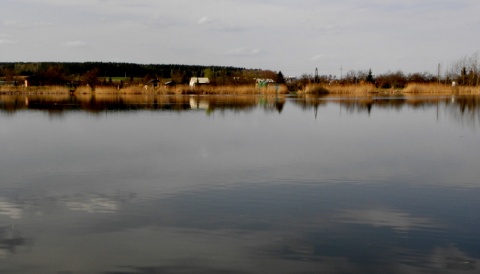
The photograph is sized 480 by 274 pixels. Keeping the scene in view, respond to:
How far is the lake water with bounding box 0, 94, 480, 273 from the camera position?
367 centimetres

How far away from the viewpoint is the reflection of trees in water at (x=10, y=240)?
3876 mm

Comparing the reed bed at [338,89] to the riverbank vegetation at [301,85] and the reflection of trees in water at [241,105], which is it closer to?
the riverbank vegetation at [301,85]

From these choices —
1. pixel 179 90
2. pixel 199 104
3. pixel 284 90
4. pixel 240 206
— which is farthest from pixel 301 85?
pixel 240 206

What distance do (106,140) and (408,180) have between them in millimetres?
6407

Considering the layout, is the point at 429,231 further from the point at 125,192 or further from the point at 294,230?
the point at 125,192

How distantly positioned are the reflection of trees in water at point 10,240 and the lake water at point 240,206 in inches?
0.6

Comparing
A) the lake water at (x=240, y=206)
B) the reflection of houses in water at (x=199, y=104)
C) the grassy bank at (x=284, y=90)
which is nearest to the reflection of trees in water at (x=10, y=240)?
the lake water at (x=240, y=206)

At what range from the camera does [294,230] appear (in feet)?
14.1

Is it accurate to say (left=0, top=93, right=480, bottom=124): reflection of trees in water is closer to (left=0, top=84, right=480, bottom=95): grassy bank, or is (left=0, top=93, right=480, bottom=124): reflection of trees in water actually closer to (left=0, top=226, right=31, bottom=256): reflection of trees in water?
(left=0, top=84, right=480, bottom=95): grassy bank

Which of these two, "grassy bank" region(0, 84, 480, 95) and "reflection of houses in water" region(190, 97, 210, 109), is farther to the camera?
"grassy bank" region(0, 84, 480, 95)

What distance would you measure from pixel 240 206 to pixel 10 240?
7.07 feet

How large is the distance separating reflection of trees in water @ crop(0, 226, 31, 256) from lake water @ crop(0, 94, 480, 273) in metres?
0.02

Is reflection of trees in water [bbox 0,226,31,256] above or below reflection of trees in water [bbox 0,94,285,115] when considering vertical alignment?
below

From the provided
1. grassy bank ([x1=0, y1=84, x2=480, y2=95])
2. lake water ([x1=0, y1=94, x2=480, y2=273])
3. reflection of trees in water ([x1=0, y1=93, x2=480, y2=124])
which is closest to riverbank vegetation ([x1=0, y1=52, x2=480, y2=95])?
grassy bank ([x1=0, y1=84, x2=480, y2=95])
